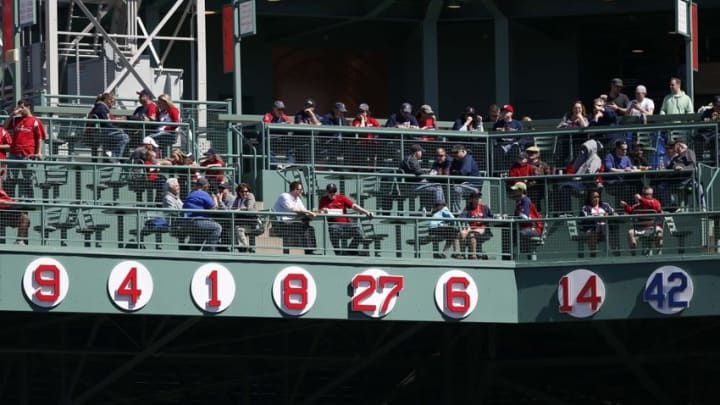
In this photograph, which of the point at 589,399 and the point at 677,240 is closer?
the point at 677,240

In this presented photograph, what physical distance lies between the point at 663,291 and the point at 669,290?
0.09 metres

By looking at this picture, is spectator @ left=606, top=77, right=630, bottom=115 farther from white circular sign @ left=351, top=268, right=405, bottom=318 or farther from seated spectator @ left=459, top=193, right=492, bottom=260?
white circular sign @ left=351, top=268, right=405, bottom=318

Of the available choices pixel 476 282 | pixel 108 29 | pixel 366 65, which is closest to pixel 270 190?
pixel 476 282

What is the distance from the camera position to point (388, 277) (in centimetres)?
2464

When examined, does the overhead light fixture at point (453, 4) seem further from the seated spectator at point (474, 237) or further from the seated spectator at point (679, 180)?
the seated spectator at point (474, 237)

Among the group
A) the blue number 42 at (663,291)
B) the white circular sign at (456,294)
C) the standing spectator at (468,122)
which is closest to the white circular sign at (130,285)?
the white circular sign at (456,294)

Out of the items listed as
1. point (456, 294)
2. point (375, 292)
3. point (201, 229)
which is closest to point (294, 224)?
point (201, 229)

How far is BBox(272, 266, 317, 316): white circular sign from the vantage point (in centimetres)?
2420

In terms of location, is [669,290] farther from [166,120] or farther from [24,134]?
[24,134]

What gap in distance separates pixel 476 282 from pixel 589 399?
19.3ft

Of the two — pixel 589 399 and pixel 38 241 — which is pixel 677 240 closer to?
pixel 589 399

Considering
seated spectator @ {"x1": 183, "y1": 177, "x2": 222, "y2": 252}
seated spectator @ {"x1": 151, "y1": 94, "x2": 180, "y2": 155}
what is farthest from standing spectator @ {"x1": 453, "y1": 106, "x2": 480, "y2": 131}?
seated spectator @ {"x1": 183, "y1": 177, "x2": 222, "y2": 252}

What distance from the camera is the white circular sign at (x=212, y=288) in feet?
78.1

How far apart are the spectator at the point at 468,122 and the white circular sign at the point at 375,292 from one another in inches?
205
